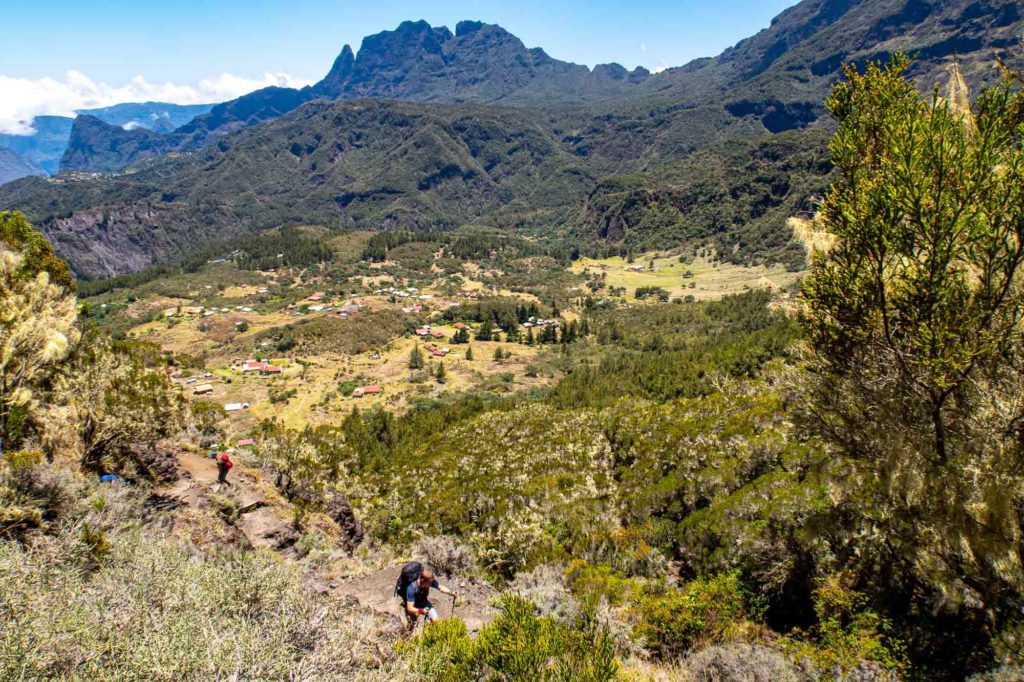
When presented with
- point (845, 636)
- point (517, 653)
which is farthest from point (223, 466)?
point (845, 636)

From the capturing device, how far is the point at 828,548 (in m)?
9.46

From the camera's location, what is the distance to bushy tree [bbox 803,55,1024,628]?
5977 mm

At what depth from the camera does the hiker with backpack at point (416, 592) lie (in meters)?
8.46

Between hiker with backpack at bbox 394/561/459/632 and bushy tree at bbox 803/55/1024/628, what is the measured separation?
7.55 m

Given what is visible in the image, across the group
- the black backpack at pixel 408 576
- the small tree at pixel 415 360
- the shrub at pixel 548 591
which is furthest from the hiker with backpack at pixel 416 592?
the small tree at pixel 415 360

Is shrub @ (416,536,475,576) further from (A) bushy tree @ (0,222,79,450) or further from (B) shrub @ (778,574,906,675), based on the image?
(A) bushy tree @ (0,222,79,450)

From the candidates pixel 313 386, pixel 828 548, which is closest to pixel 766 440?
pixel 828 548

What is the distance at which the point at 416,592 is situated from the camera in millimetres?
8781

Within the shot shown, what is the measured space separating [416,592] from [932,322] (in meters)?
9.07

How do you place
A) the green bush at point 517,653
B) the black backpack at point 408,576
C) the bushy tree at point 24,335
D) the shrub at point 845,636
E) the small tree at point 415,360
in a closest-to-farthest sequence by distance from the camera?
the green bush at point 517,653
the shrub at point 845,636
the black backpack at point 408,576
the bushy tree at point 24,335
the small tree at point 415,360

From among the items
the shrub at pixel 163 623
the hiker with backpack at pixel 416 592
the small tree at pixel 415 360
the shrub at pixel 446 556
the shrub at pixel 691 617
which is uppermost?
the shrub at pixel 163 623

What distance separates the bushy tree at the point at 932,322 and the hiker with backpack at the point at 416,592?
7.55 m

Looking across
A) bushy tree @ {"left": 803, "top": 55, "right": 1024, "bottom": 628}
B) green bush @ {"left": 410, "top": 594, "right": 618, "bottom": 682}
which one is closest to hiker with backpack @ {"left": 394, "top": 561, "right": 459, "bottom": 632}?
green bush @ {"left": 410, "top": 594, "right": 618, "bottom": 682}

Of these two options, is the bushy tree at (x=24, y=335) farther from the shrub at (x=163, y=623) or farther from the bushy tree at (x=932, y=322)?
the bushy tree at (x=932, y=322)
